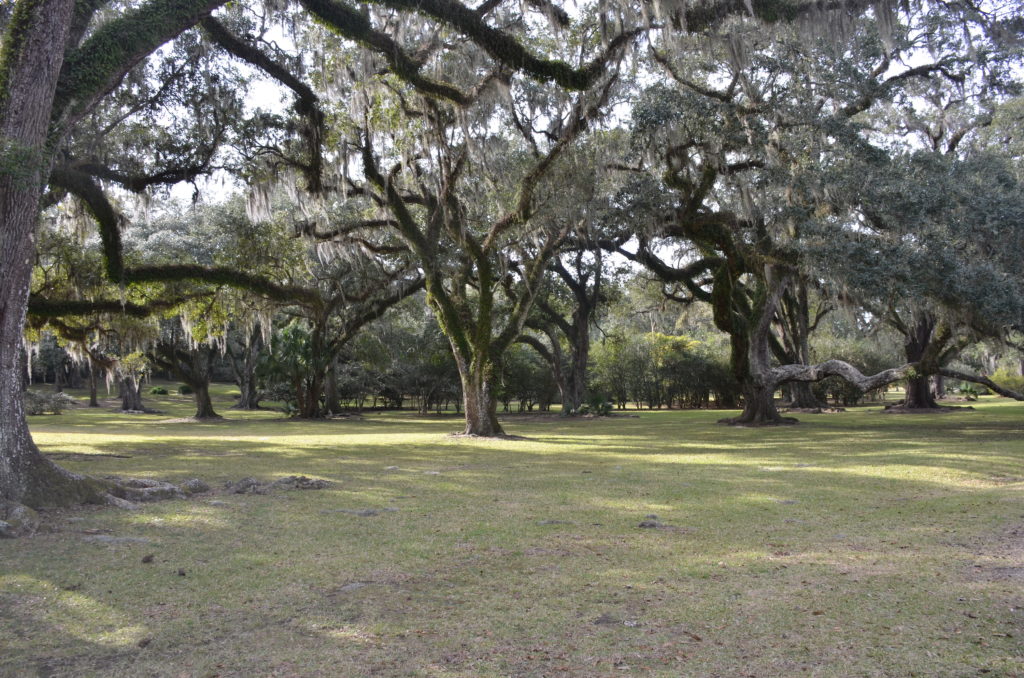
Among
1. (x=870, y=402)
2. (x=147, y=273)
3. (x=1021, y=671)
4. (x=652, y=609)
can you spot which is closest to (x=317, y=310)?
(x=147, y=273)

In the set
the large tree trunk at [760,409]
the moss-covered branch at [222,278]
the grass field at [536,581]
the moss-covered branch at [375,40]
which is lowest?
the grass field at [536,581]

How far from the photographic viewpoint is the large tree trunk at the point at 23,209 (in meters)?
6.71

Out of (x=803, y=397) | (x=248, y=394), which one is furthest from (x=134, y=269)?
(x=803, y=397)

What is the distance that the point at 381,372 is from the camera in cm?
3478

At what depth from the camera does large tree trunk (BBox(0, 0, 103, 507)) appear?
6707 mm

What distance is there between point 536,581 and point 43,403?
34315 millimetres

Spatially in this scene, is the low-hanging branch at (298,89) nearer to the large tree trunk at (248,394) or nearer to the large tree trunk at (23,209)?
the large tree trunk at (23,209)

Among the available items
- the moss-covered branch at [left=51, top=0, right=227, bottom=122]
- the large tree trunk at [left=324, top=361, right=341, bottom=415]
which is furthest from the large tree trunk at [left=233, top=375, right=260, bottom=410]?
the moss-covered branch at [left=51, top=0, right=227, bottom=122]

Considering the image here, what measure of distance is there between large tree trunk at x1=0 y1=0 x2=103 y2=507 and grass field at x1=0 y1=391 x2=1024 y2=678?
616mm

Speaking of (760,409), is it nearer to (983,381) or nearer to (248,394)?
(983,381)

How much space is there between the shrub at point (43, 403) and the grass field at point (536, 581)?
2740 centimetres

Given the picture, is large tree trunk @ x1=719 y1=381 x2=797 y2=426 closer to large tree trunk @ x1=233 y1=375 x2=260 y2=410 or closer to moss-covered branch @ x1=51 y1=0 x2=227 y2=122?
moss-covered branch @ x1=51 y1=0 x2=227 y2=122

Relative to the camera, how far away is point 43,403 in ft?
103

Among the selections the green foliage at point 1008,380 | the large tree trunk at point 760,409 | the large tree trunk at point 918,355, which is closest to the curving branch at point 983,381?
the large tree trunk at point 760,409
